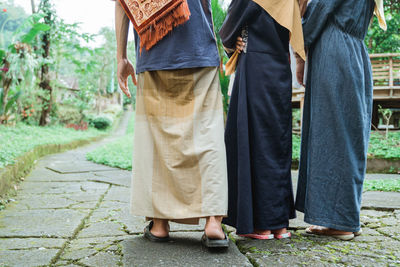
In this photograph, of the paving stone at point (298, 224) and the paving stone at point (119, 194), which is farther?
the paving stone at point (119, 194)

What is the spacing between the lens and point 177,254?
1.62 m

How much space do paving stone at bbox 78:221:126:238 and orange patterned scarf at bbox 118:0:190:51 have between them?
972 mm

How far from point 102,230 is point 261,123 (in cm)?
102

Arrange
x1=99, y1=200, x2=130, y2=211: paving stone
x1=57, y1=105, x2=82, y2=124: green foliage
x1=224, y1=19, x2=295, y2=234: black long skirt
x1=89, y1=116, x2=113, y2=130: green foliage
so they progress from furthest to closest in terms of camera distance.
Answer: x1=89, y1=116, x2=113, y2=130: green foliage < x1=57, y1=105, x2=82, y2=124: green foliage < x1=99, y1=200, x2=130, y2=211: paving stone < x1=224, y1=19, x2=295, y2=234: black long skirt

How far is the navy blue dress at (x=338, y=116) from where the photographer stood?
1.90 m

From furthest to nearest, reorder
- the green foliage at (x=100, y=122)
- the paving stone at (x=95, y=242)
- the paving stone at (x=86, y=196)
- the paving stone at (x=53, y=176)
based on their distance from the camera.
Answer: the green foliage at (x=100, y=122), the paving stone at (x=53, y=176), the paving stone at (x=86, y=196), the paving stone at (x=95, y=242)

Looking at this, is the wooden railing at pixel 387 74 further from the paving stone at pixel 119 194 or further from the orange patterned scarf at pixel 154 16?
the orange patterned scarf at pixel 154 16

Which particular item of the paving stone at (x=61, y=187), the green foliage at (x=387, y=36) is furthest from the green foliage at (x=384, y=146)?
the paving stone at (x=61, y=187)

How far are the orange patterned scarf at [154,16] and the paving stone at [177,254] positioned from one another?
93 centimetres

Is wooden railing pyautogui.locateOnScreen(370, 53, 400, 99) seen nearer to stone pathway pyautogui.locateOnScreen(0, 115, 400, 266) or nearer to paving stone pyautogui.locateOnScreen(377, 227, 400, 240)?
stone pathway pyautogui.locateOnScreen(0, 115, 400, 266)

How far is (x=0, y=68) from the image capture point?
7.98 metres

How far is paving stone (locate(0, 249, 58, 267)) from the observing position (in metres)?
1.53

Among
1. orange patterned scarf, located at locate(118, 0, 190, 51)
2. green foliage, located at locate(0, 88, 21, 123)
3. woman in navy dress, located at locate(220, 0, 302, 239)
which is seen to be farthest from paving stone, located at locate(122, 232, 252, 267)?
green foliage, located at locate(0, 88, 21, 123)

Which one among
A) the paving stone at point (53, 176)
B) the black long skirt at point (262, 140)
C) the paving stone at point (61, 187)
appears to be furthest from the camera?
the paving stone at point (53, 176)
